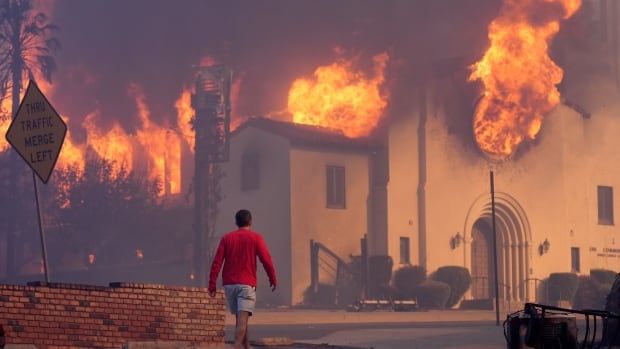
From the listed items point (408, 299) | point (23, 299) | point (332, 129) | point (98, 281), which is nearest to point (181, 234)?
point (98, 281)

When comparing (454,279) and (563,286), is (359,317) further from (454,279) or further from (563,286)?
(563,286)

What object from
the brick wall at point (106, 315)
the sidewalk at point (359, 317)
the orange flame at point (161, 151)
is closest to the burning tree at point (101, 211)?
the orange flame at point (161, 151)

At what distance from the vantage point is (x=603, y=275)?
5256cm

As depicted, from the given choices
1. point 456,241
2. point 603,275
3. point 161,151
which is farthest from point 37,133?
point 161,151

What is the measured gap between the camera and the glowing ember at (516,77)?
50500mm

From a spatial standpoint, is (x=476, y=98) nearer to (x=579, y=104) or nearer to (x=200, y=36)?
(x=579, y=104)

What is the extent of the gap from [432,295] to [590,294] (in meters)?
8.02

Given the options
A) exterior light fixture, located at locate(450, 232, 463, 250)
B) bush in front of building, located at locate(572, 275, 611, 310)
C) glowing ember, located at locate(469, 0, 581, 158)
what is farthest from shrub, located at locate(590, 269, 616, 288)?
exterior light fixture, located at locate(450, 232, 463, 250)

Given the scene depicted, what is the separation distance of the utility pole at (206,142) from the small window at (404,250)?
25.4 ft

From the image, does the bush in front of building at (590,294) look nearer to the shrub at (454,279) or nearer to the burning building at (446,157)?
the burning building at (446,157)

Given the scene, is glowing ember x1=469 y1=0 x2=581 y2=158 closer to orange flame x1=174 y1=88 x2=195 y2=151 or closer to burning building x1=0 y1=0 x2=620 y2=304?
burning building x1=0 y1=0 x2=620 y2=304

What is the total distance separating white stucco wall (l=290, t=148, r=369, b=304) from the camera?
46.7m

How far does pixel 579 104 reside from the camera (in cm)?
5719

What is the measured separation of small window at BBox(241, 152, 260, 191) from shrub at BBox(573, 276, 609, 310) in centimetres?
1423
